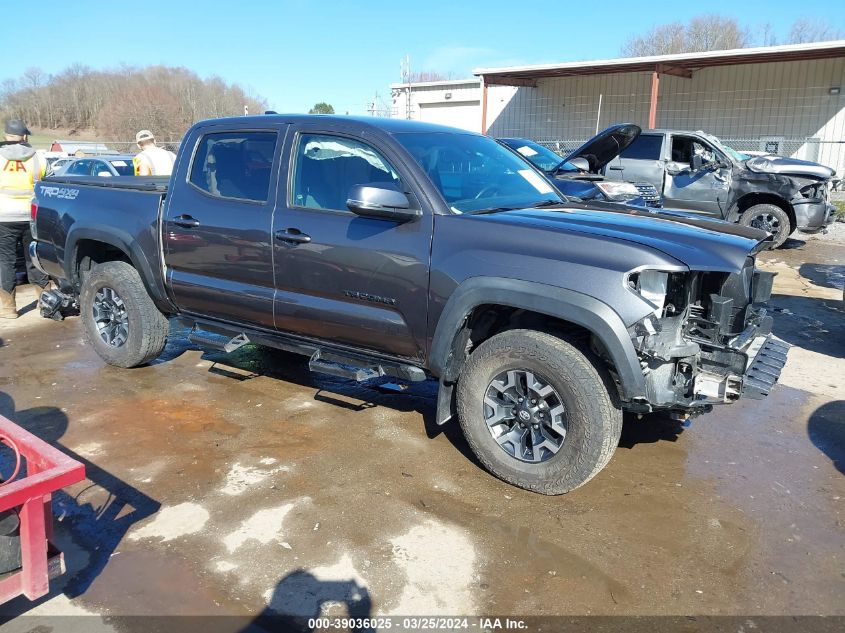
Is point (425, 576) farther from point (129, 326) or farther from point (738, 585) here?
A: point (129, 326)

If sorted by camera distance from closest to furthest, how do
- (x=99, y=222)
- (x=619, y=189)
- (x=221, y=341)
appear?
(x=221, y=341)
(x=99, y=222)
(x=619, y=189)

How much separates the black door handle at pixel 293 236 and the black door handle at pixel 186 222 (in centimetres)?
80

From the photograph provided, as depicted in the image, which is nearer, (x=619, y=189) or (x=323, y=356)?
(x=323, y=356)

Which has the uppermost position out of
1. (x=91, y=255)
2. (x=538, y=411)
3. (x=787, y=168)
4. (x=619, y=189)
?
(x=787, y=168)

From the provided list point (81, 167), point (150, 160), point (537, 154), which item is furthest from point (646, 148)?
point (81, 167)

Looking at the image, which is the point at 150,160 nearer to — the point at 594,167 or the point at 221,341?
the point at 221,341

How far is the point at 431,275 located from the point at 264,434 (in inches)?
65.6

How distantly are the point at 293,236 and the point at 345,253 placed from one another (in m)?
0.43

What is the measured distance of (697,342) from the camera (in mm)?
3609

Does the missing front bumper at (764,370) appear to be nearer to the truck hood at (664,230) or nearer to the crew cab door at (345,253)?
the truck hood at (664,230)

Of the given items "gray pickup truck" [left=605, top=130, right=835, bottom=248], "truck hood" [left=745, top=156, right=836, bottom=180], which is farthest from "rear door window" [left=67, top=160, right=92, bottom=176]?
"truck hood" [left=745, top=156, right=836, bottom=180]

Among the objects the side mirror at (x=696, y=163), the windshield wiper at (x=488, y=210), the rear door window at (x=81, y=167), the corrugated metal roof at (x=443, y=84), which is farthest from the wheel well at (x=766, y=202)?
the corrugated metal roof at (x=443, y=84)

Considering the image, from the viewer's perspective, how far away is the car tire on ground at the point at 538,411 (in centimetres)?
361

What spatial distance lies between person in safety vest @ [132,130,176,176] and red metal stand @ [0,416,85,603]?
610cm
